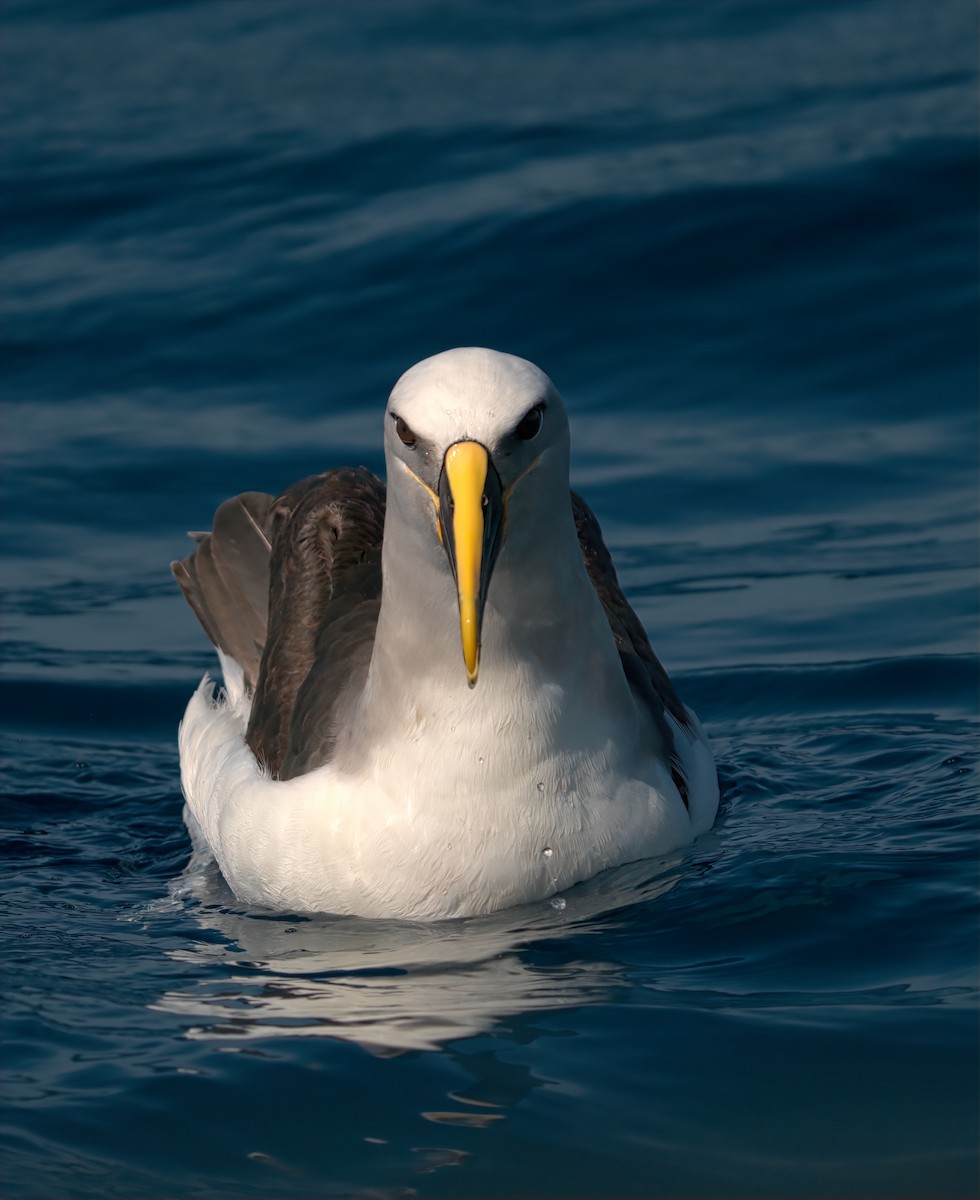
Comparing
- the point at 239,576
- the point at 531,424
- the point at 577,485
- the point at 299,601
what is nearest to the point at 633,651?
the point at 299,601

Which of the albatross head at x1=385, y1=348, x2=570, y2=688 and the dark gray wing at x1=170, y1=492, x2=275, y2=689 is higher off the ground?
the albatross head at x1=385, y1=348, x2=570, y2=688

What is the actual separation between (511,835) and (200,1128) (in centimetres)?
158

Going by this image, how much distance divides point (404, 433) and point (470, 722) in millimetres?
943

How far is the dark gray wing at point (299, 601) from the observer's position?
23.1ft

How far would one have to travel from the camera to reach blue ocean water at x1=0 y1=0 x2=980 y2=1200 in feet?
16.3

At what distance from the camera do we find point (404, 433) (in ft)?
18.9

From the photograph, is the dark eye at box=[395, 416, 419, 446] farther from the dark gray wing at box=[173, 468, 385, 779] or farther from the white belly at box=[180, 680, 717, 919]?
the dark gray wing at box=[173, 468, 385, 779]

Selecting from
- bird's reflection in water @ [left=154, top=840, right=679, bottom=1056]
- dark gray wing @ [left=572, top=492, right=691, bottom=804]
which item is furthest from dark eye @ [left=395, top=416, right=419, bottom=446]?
bird's reflection in water @ [left=154, top=840, right=679, bottom=1056]

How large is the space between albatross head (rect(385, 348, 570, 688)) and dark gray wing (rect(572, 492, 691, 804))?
42.8 inches

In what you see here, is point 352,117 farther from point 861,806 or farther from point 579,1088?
point 579,1088

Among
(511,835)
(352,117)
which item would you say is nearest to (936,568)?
(511,835)

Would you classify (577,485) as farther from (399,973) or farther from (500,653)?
(399,973)

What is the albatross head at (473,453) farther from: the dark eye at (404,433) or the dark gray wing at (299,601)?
the dark gray wing at (299,601)

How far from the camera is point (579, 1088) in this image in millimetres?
4984
